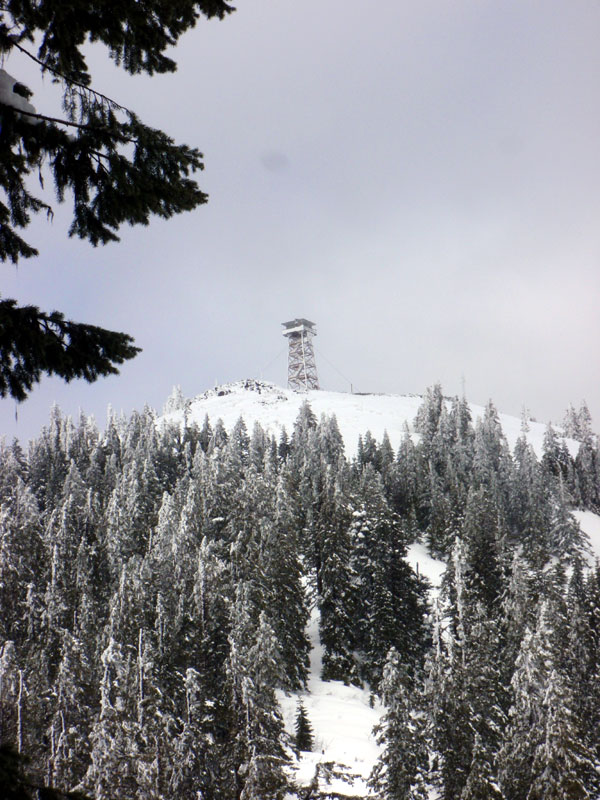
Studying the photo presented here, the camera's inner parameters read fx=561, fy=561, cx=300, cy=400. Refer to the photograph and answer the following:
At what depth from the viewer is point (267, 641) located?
998 inches

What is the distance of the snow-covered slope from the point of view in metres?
120

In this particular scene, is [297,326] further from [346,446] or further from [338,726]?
[338,726]

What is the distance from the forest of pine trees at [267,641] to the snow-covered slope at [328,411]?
1957 inches

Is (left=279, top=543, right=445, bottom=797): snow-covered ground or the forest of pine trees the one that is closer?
the forest of pine trees

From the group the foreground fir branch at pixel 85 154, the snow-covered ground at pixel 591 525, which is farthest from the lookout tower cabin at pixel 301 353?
the foreground fir branch at pixel 85 154

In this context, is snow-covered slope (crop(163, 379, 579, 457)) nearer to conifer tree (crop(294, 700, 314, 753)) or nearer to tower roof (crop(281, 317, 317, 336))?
tower roof (crop(281, 317, 317, 336))

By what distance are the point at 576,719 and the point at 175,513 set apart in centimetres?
3201

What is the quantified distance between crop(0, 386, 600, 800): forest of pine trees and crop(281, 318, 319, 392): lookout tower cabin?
92.4 meters

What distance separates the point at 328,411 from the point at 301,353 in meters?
39.8

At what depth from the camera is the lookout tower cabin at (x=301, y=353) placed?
530ft

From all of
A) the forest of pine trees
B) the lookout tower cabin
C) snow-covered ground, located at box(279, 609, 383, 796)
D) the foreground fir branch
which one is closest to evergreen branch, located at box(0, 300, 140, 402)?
the foreground fir branch

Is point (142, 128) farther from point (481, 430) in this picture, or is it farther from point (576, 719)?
point (481, 430)

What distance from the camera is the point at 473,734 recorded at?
22109mm

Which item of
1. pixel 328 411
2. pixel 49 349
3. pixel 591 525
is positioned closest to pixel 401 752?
pixel 49 349
